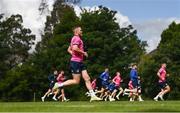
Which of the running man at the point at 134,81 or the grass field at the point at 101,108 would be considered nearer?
the grass field at the point at 101,108

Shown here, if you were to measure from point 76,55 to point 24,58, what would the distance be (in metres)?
69.5

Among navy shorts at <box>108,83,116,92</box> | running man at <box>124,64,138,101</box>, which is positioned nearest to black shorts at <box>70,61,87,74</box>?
running man at <box>124,64,138,101</box>

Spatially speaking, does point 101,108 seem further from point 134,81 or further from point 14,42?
point 14,42

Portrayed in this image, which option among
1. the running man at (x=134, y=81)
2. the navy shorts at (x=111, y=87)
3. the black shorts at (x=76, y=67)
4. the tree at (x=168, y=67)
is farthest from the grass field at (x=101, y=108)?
the tree at (x=168, y=67)

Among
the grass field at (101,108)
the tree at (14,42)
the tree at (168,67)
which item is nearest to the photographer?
the grass field at (101,108)

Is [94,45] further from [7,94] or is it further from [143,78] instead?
[7,94]

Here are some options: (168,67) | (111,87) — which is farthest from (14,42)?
(111,87)

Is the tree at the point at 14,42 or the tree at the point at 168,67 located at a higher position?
the tree at the point at 14,42

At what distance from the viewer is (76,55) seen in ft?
56.7

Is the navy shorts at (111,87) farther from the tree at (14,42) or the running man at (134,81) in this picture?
the tree at (14,42)

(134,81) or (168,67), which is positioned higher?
(168,67)

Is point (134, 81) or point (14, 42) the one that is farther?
point (14, 42)

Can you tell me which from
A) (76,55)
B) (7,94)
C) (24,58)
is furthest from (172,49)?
(76,55)

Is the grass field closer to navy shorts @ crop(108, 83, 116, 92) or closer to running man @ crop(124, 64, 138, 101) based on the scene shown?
running man @ crop(124, 64, 138, 101)
